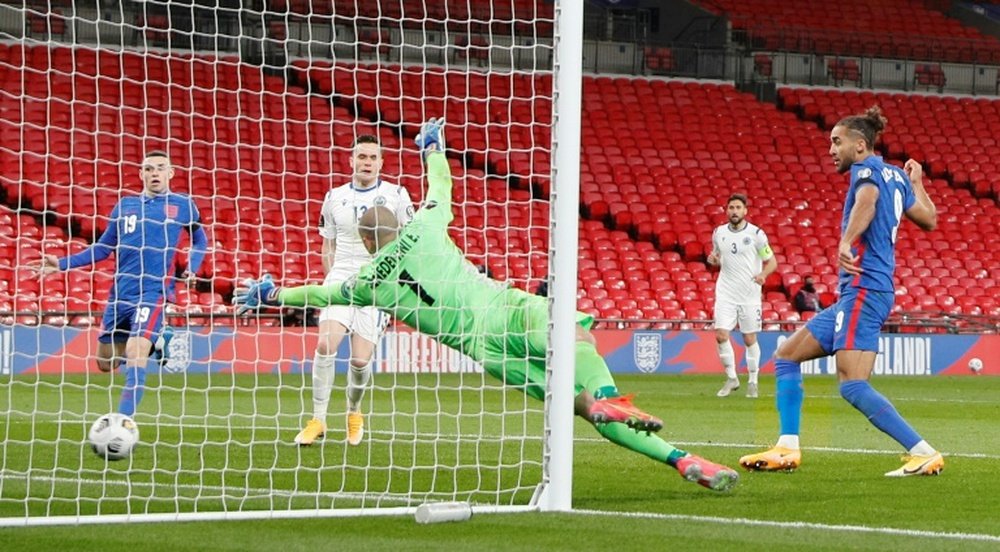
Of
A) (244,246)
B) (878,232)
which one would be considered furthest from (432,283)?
(244,246)

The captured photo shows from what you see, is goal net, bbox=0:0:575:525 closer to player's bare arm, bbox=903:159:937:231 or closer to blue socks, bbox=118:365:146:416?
blue socks, bbox=118:365:146:416

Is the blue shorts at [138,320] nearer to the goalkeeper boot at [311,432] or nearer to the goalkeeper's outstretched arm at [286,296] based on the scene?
the goalkeeper boot at [311,432]

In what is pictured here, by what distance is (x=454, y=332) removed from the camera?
25.3 ft

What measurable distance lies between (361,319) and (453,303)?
2.97 m

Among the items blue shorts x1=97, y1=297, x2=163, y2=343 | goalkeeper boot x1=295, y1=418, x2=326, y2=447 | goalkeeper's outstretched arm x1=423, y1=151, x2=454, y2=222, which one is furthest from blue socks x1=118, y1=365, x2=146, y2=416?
goalkeeper's outstretched arm x1=423, y1=151, x2=454, y2=222

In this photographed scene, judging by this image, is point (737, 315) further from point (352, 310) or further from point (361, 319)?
point (352, 310)

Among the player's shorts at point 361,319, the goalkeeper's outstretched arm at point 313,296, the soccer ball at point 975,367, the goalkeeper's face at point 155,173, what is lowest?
the soccer ball at point 975,367

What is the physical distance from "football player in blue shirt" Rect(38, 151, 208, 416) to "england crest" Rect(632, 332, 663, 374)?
42.9ft

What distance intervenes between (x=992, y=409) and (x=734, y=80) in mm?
17093

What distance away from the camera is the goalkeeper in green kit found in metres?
7.47

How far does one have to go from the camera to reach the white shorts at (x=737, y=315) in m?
17.9

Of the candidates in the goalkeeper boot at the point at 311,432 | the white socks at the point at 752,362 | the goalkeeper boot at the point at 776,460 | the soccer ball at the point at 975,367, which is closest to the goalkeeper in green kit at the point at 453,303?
the goalkeeper boot at the point at 776,460

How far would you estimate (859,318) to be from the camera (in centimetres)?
859

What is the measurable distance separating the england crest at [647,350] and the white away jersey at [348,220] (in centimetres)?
1228
